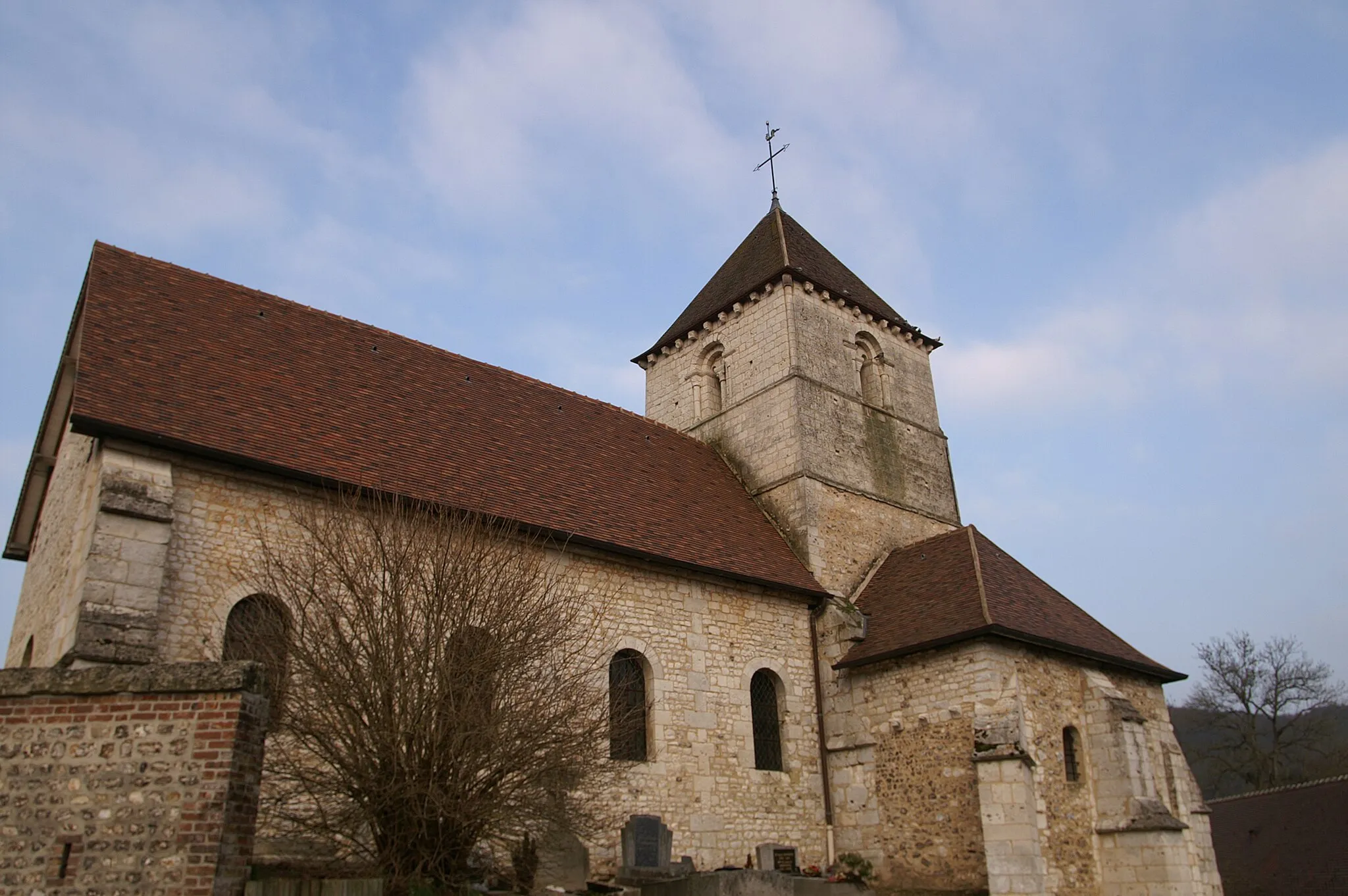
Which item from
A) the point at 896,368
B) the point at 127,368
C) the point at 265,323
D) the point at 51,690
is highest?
the point at 896,368

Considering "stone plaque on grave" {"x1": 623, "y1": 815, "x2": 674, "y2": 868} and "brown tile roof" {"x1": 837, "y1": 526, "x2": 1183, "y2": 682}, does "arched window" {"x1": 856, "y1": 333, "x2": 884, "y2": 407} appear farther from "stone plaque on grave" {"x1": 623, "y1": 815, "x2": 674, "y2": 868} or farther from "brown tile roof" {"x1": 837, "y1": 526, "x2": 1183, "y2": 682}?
"stone plaque on grave" {"x1": 623, "y1": 815, "x2": 674, "y2": 868}

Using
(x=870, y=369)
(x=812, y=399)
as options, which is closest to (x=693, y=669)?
(x=812, y=399)

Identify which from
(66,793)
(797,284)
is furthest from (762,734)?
(66,793)

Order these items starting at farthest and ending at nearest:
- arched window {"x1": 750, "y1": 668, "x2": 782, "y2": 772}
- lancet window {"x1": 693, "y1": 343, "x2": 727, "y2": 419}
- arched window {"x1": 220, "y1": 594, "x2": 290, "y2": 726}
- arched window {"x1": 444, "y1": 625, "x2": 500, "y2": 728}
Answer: lancet window {"x1": 693, "y1": 343, "x2": 727, "y2": 419}
arched window {"x1": 750, "y1": 668, "x2": 782, "y2": 772}
arched window {"x1": 220, "y1": 594, "x2": 290, "y2": 726}
arched window {"x1": 444, "y1": 625, "x2": 500, "y2": 728}

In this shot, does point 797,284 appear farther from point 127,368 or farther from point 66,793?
point 66,793

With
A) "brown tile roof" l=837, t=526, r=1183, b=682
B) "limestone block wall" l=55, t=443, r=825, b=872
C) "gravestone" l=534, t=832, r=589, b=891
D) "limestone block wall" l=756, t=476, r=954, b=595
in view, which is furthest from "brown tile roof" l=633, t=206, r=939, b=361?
"gravestone" l=534, t=832, r=589, b=891

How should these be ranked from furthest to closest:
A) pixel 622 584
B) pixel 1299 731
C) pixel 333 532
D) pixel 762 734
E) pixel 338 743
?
pixel 1299 731 → pixel 762 734 → pixel 622 584 → pixel 333 532 → pixel 338 743

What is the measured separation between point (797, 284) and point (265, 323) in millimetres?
10415

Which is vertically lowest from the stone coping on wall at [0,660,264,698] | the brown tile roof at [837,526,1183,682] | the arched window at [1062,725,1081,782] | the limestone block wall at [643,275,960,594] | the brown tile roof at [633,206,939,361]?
the stone coping on wall at [0,660,264,698]

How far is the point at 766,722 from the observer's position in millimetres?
15445

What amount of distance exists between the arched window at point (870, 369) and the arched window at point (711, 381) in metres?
2.92

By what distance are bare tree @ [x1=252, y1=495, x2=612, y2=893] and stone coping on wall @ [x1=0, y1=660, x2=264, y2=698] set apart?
8.37 ft

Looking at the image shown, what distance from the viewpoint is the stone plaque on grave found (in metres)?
12.2

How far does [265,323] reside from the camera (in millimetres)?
14562
